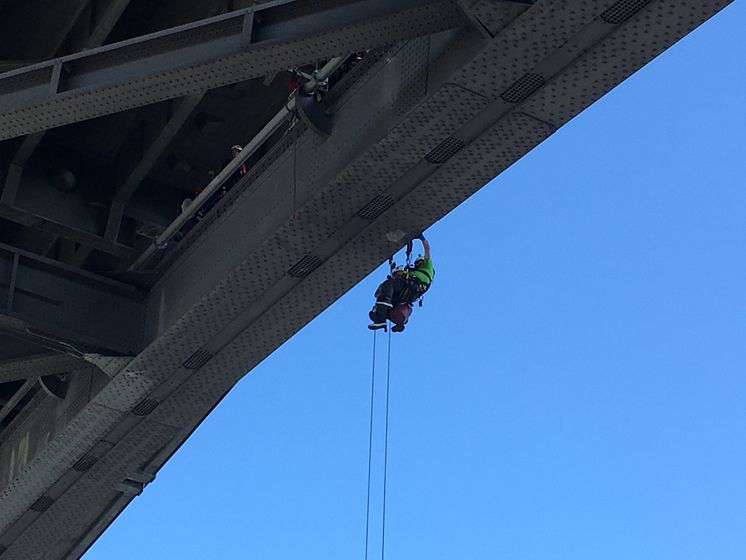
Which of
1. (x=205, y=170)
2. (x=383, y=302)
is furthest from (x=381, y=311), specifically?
(x=205, y=170)

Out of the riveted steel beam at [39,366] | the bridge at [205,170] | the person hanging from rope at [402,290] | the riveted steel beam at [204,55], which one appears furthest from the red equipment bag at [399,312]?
the riveted steel beam at [204,55]

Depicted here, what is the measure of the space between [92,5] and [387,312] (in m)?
4.06

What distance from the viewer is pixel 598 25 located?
785 centimetres

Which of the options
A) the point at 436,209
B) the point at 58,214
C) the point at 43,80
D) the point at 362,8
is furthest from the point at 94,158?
the point at 362,8

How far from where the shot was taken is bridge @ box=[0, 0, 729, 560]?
827 cm

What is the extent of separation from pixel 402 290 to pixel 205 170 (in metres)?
2.24

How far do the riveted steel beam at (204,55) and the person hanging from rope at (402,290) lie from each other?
11.5ft

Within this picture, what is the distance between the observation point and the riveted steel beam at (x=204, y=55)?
812 centimetres

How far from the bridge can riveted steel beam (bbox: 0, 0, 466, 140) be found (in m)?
0.02

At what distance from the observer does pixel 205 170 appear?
39.7 ft

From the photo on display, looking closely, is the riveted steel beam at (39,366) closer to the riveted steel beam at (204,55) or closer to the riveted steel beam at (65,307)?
the riveted steel beam at (65,307)

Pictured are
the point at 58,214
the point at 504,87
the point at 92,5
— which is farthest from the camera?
the point at 58,214

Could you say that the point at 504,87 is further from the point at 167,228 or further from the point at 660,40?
the point at 167,228

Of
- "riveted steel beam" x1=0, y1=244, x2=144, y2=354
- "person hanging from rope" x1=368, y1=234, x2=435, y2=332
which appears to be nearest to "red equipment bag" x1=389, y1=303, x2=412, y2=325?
"person hanging from rope" x1=368, y1=234, x2=435, y2=332
